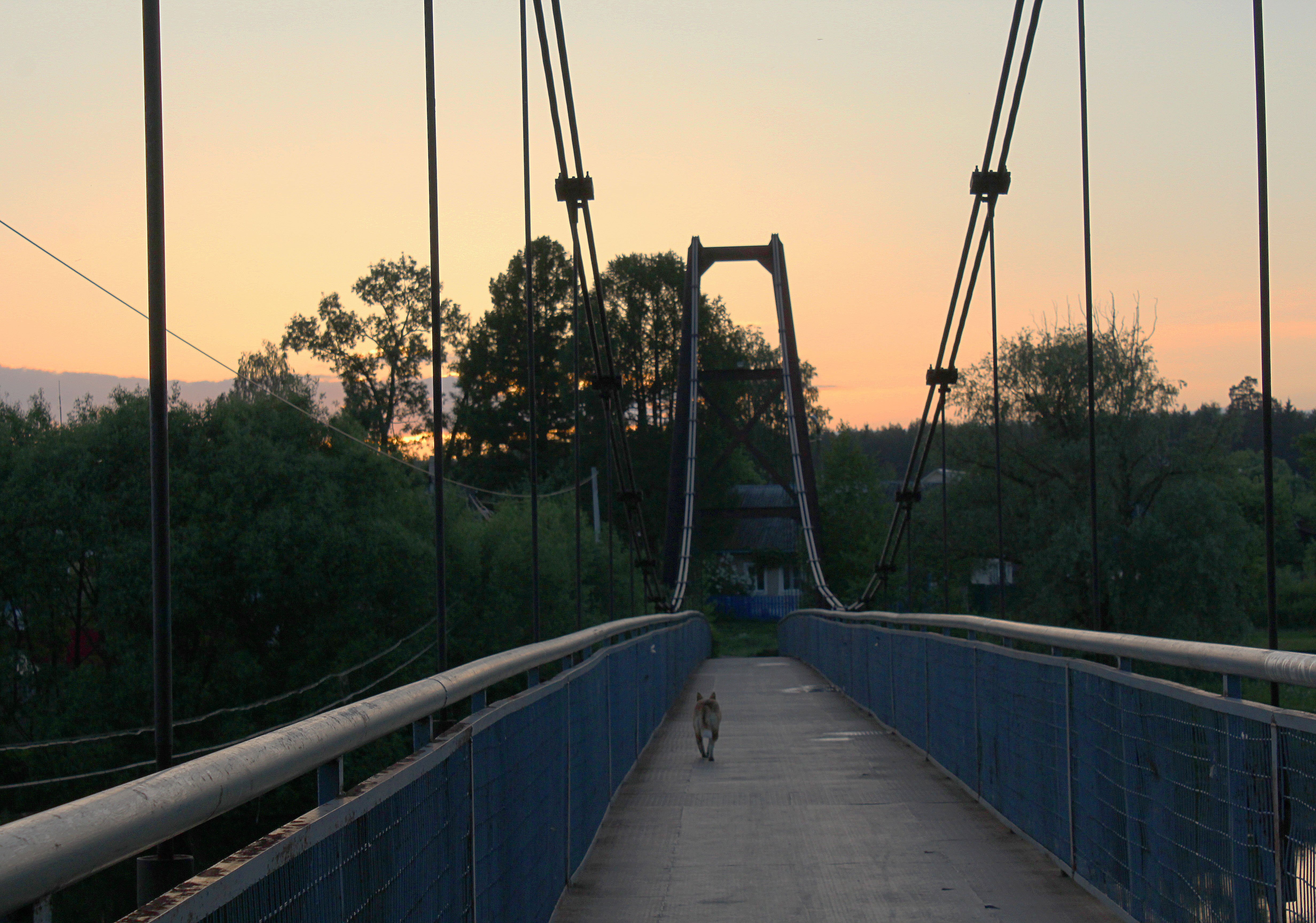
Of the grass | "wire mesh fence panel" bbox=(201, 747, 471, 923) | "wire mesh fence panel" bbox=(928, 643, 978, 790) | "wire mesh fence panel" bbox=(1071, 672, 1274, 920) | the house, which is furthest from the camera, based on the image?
the house

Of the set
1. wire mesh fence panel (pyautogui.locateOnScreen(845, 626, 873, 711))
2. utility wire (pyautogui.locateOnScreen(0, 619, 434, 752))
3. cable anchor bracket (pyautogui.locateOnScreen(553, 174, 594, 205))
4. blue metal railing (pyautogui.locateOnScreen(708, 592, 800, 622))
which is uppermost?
cable anchor bracket (pyautogui.locateOnScreen(553, 174, 594, 205))

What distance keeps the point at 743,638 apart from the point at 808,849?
46809 millimetres

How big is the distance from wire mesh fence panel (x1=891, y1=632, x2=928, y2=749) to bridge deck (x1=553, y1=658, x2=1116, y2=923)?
0.67 ft

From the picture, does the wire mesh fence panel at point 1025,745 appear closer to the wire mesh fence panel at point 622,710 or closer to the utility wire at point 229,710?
the wire mesh fence panel at point 622,710

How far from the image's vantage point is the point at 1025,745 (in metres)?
5.34

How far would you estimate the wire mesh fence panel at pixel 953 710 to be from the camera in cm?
652

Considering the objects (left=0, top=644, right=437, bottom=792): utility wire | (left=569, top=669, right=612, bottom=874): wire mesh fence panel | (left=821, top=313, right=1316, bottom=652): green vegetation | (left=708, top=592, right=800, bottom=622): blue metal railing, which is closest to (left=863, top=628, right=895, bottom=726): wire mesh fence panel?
(left=569, top=669, right=612, bottom=874): wire mesh fence panel

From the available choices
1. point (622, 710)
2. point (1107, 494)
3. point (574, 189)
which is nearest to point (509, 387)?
point (1107, 494)

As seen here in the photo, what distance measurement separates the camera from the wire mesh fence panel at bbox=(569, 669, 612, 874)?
4.95m

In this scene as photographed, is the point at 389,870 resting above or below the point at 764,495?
below

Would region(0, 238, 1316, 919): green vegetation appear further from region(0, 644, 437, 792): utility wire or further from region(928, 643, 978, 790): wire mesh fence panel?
region(928, 643, 978, 790): wire mesh fence panel

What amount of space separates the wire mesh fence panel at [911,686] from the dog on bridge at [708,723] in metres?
1.24

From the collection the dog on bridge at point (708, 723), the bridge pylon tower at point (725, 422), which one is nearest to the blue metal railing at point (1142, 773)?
the dog on bridge at point (708, 723)

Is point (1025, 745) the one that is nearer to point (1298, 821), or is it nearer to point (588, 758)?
point (588, 758)
